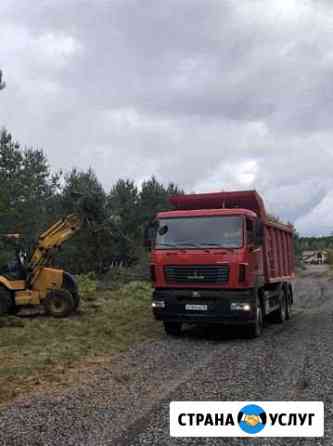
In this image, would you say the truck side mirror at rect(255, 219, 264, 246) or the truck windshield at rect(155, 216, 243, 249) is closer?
the truck windshield at rect(155, 216, 243, 249)

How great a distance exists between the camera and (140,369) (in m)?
8.74

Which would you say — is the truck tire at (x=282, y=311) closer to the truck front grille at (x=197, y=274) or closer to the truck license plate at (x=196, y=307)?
the truck license plate at (x=196, y=307)

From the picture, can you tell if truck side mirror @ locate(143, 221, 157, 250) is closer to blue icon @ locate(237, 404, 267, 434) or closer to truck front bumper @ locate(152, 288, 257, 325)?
truck front bumper @ locate(152, 288, 257, 325)

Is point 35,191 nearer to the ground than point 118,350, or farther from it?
farther from it

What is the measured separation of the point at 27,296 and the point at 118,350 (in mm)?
5304

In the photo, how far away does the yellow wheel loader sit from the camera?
584 inches

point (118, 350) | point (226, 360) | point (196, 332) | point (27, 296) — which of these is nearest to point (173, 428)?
point (226, 360)

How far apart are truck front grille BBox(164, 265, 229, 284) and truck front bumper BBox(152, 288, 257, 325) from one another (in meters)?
0.24

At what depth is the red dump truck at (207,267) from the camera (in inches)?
440

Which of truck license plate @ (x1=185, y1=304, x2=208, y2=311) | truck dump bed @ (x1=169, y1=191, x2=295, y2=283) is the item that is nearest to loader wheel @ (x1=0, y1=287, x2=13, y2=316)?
truck dump bed @ (x1=169, y1=191, x2=295, y2=283)

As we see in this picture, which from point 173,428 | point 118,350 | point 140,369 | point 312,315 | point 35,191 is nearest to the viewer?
point 173,428

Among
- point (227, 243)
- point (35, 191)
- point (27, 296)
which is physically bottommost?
point (27, 296)

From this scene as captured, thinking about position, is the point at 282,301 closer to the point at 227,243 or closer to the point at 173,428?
the point at 227,243

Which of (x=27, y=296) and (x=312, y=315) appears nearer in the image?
(x=27, y=296)
